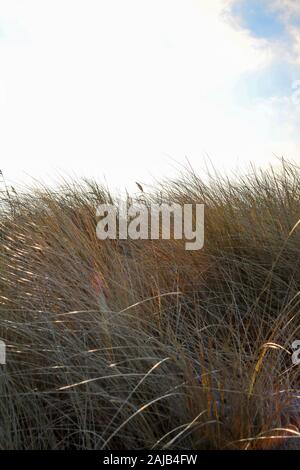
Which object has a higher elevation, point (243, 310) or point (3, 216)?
point (3, 216)

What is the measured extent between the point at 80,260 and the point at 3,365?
82 cm

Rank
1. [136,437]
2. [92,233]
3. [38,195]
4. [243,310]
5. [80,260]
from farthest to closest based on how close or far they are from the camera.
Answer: [38,195] → [92,233] → [80,260] → [243,310] → [136,437]

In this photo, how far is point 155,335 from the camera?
1865 millimetres

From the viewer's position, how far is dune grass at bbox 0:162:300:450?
1367mm

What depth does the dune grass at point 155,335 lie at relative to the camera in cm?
137

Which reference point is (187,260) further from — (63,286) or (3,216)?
(3,216)

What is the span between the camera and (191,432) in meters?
1.29

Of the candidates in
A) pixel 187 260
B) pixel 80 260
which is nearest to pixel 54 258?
pixel 80 260

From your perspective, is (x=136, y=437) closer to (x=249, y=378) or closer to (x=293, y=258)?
(x=249, y=378)

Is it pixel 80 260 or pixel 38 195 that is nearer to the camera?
pixel 80 260

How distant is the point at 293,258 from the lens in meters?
2.39

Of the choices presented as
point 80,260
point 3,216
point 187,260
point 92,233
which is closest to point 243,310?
point 187,260

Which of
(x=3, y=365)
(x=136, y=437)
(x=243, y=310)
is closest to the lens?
(x=136, y=437)
